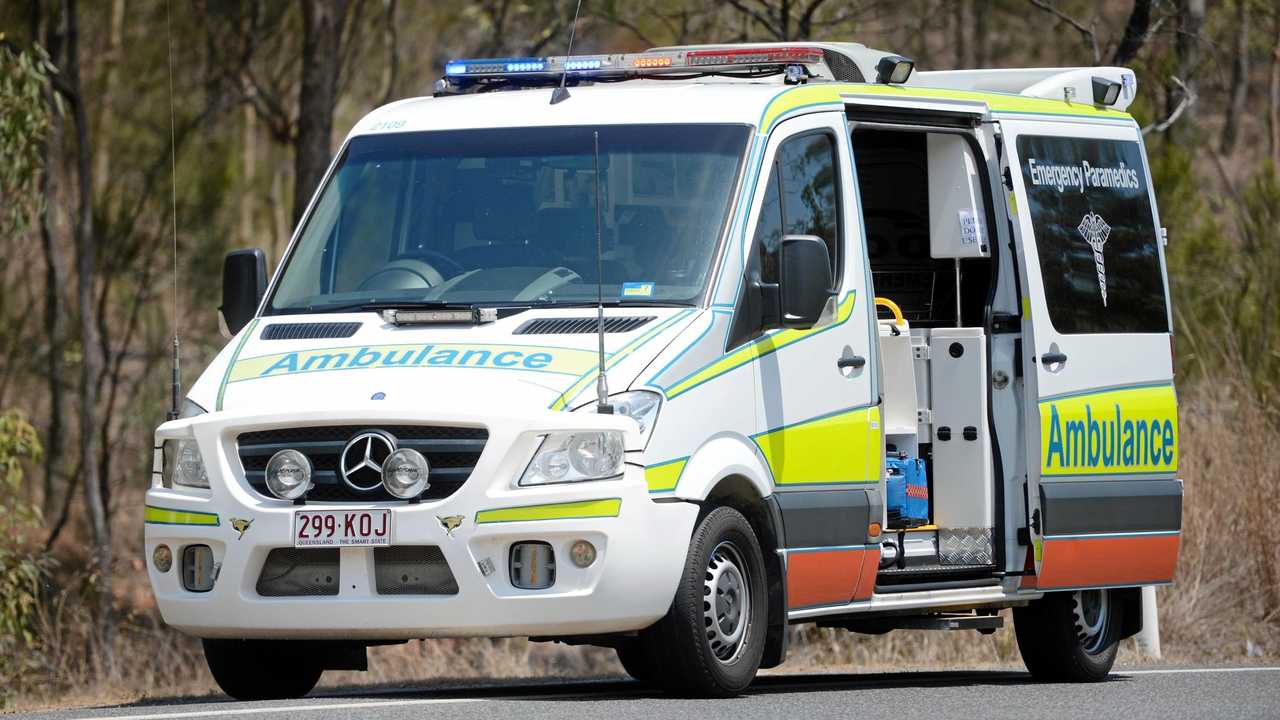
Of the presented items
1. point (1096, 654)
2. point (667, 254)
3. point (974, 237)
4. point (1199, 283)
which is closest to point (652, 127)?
point (667, 254)

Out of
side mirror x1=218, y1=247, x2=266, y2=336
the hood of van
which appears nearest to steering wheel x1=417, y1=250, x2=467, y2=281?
the hood of van

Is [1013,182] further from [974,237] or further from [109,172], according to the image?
[109,172]

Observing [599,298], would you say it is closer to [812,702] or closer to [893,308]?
[812,702]

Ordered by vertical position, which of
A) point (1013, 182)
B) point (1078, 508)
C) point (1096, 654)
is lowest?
point (1096, 654)

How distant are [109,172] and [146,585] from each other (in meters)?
6.76

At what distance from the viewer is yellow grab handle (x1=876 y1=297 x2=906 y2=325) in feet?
33.9

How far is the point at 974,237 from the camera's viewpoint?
10.5 metres

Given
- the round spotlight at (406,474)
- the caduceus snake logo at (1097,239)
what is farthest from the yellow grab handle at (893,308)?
the round spotlight at (406,474)

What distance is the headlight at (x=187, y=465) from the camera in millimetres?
8664

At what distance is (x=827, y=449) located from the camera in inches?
370

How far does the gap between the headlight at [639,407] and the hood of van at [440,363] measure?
5 cm

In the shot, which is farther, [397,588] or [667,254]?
[667,254]

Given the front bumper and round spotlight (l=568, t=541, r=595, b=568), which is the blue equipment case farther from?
round spotlight (l=568, t=541, r=595, b=568)

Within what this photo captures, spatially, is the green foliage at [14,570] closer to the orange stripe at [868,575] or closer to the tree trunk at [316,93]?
the tree trunk at [316,93]
